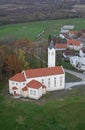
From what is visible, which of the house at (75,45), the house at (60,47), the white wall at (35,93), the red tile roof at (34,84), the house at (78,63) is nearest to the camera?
the white wall at (35,93)

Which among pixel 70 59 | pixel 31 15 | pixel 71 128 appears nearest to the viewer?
pixel 71 128

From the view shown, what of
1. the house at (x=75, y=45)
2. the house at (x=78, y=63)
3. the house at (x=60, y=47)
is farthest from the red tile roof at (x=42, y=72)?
the house at (x=75, y=45)

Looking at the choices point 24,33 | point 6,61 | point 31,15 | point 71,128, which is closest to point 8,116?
point 71,128

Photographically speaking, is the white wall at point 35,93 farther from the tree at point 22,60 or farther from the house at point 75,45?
the house at point 75,45

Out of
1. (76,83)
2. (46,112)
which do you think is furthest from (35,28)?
(46,112)

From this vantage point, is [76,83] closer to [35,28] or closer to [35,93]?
[35,93]

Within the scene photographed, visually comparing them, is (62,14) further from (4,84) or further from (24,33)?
(4,84)
